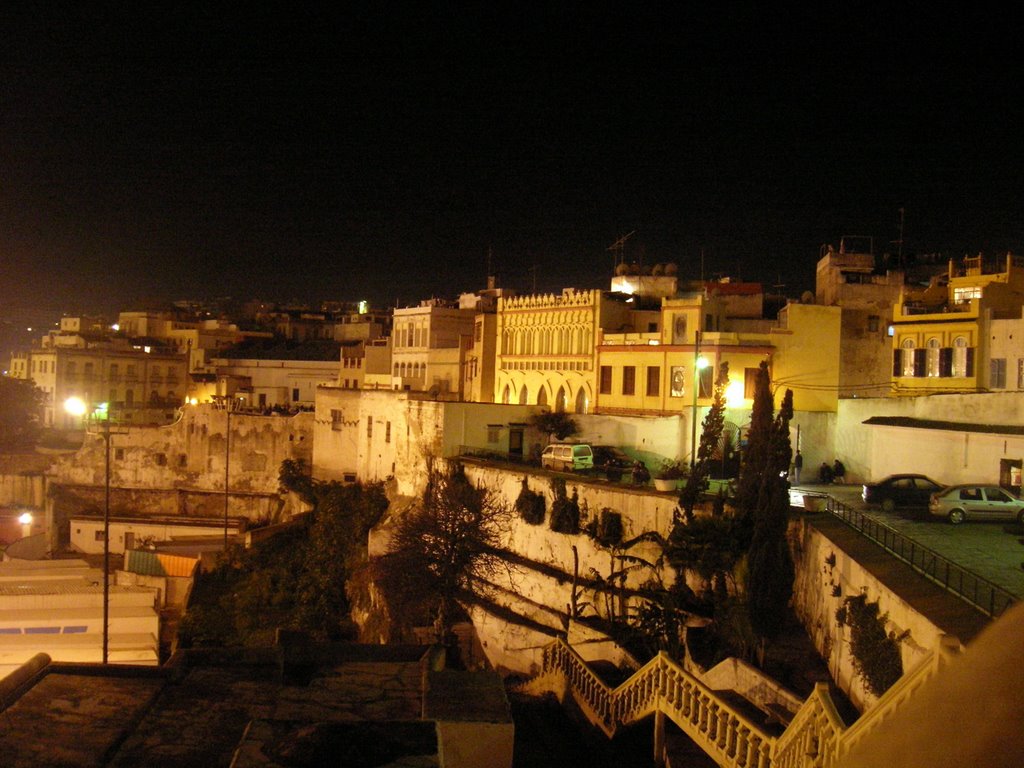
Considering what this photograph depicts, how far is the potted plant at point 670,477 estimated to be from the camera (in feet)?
66.6

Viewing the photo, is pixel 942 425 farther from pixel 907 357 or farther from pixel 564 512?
pixel 564 512

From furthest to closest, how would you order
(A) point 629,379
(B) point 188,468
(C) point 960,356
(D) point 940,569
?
(B) point 188,468
(A) point 629,379
(C) point 960,356
(D) point 940,569

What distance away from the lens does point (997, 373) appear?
24.3 m

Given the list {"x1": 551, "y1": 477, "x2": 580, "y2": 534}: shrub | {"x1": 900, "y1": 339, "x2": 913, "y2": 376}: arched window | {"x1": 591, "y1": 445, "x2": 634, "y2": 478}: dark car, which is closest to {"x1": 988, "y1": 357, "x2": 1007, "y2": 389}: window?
{"x1": 900, "y1": 339, "x2": 913, "y2": 376}: arched window

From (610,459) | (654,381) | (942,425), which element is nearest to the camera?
(942,425)

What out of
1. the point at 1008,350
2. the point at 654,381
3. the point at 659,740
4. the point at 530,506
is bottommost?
the point at 659,740

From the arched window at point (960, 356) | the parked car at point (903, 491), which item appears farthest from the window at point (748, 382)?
the parked car at point (903, 491)

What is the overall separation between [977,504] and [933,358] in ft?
35.8

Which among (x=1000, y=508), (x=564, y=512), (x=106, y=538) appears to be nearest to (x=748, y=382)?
(x=564, y=512)

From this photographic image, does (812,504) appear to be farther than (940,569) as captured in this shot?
Yes

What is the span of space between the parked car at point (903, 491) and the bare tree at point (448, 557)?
31.0 feet

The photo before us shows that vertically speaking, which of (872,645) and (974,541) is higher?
(974,541)

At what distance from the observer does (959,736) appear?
1.23m

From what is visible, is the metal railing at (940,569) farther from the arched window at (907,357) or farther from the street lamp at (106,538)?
the arched window at (907,357)
